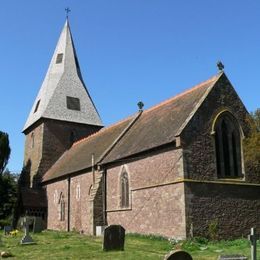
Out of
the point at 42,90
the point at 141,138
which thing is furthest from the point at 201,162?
the point at 42,90

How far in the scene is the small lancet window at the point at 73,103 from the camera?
1690 inches

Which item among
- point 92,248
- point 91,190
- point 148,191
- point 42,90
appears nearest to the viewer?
point 92,248

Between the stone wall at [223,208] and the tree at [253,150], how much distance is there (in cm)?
95

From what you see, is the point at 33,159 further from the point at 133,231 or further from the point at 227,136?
the point at 227,136

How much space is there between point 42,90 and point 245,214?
28872 millimetres

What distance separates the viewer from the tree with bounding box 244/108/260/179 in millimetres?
22062

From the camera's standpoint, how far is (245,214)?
21.6 metres

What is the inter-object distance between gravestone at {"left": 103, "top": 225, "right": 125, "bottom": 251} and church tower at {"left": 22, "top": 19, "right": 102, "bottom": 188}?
23744mm

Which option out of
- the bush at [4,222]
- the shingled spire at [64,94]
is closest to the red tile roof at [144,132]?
the bush at [4,222]

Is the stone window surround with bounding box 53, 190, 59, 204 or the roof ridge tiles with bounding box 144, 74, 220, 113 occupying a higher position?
the roof ridge tiles with bounding box 144, 74, 220, 113

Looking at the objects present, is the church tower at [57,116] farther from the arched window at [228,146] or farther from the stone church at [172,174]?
the arched window at [228,146]

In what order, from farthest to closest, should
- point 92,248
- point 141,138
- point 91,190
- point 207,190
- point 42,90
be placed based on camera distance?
point 42,90
point 91,190
point 141,138
point 207,190
point 92,248

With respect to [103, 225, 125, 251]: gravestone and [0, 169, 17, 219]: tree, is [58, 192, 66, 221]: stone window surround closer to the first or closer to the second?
[0, 169, 17, 219]: tree

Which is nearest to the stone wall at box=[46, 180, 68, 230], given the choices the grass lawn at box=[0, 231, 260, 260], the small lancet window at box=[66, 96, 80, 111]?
the small lancet window at box=[66, 96, 80, 111]
